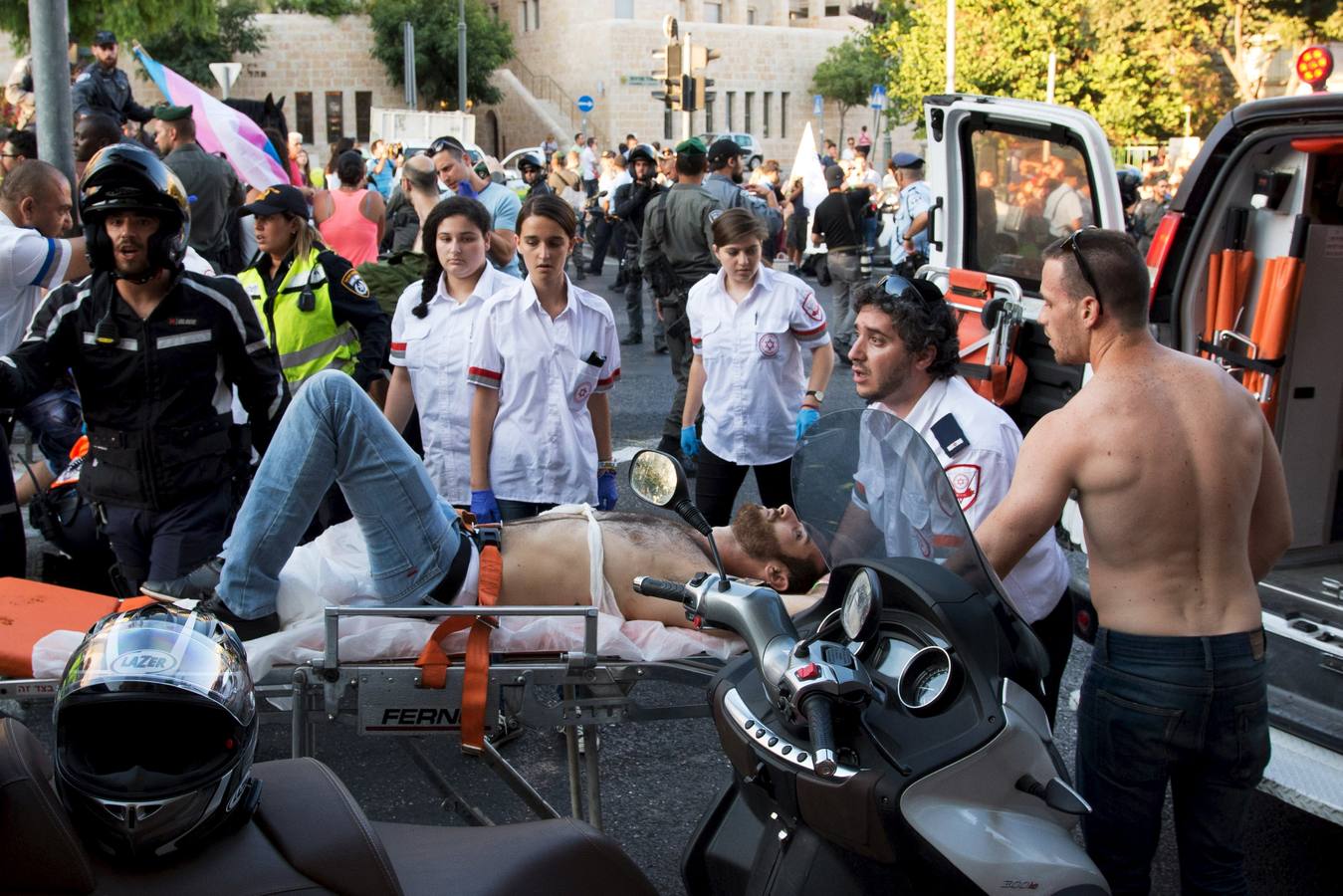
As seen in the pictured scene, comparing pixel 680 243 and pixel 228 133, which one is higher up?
pixel 228 133

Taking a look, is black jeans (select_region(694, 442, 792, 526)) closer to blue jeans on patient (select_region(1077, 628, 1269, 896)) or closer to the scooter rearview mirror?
blue jeans on patient (select_region(1077, 628, 1269, 896))

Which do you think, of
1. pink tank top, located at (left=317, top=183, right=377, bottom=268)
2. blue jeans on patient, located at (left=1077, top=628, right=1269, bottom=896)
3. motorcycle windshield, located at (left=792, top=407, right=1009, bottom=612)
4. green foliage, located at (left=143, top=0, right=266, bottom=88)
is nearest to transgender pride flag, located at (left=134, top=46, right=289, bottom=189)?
pink tank top, located at (left=317, top=183, right=377, bottom=268)

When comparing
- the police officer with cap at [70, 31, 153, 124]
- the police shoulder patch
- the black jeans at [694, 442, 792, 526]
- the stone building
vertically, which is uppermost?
the stone building

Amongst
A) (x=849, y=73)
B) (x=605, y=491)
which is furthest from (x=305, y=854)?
(x=849, y=73)

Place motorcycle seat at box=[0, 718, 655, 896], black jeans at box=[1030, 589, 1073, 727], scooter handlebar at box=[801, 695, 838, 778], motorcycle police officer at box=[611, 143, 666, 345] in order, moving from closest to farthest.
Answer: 1. motorcycle seat at box=[0, 718, 655, 896]
2. scooter handlebar at box=[801, 695, 838, 778]
3. black jeans at box=[1030, 589, 1073, 727]
4. motorcycle police officer at box=[611, 143, 666, 345]

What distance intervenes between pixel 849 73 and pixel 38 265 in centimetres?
6954

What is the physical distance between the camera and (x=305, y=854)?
1.98m

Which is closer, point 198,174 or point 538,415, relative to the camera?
point 538,415

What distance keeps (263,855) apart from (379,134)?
3016 cm

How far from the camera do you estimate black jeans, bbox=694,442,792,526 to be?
6.08 metres

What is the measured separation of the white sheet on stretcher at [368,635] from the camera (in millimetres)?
3725

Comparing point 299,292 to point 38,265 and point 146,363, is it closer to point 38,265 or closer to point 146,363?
point 38,265

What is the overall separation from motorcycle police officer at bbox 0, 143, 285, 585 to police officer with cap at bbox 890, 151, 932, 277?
1008cm

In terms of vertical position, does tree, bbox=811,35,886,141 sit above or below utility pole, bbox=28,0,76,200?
above
